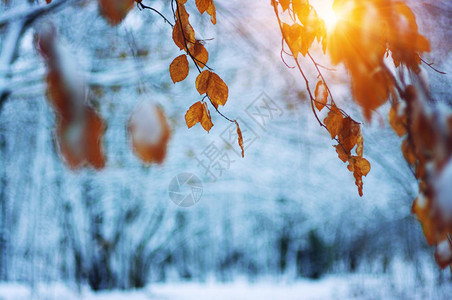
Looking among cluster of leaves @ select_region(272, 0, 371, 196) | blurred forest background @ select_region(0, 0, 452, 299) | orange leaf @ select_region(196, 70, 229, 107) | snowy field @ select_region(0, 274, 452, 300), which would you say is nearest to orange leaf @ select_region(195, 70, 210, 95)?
orange leaf @ select_region(196, 70, 229, 107)

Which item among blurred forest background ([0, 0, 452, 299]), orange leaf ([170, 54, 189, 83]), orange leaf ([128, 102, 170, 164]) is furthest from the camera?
Result: blurred forest background ([0, 0, 452, 299])

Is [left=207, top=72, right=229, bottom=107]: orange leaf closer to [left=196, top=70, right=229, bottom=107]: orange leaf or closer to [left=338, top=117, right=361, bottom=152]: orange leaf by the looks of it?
[left=196, top=70, right=229, bottom=107]: orange leaf

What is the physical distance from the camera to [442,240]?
366 mm

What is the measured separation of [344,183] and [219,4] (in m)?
0.96

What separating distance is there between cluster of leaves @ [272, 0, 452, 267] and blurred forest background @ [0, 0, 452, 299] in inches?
38.1

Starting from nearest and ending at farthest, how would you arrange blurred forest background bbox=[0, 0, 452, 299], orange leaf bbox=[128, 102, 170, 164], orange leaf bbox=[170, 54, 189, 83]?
1. orange leaf bbox=[128, 102, 170, 164]
2. orange leaf bbox=[170, 54, 189, 83]
3. blurred forest background bbox=[0, 0, 452, 299]

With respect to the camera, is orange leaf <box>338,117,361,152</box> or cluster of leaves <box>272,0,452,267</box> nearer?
cluster of leaves <box>272,0,452,267</box>

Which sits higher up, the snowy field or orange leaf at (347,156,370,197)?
orange leaf at (347,156,370,197)

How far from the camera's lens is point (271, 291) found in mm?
1578

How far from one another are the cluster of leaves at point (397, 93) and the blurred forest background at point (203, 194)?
967 mm

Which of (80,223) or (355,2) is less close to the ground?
(355,2)

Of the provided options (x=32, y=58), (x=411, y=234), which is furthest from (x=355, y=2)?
(x=411, y=234)

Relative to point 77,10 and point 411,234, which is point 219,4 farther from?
point 411,234

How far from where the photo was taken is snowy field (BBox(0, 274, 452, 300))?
1507mm
